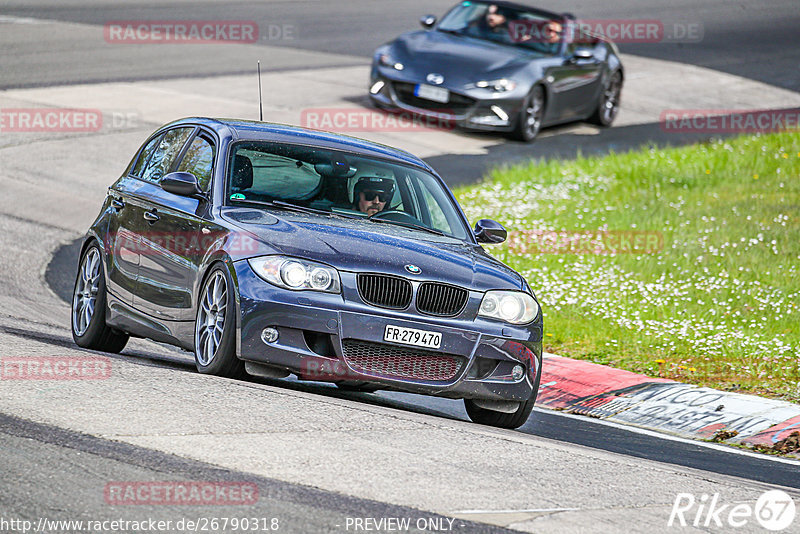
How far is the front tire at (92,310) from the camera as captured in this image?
982cm

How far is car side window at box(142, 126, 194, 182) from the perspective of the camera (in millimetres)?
9758

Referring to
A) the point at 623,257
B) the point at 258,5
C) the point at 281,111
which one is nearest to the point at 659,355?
the point at 623,257

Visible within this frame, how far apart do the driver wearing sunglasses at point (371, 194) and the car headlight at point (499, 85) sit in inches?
457

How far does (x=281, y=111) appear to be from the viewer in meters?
21.4

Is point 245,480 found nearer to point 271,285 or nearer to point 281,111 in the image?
point 271,285

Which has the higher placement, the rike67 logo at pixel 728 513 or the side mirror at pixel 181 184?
the side mirror at pixel 181 184

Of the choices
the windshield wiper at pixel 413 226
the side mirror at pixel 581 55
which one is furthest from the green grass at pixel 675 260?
the windshield wiper at pixel 413 226

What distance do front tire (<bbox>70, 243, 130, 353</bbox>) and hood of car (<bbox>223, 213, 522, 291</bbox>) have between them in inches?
76.5

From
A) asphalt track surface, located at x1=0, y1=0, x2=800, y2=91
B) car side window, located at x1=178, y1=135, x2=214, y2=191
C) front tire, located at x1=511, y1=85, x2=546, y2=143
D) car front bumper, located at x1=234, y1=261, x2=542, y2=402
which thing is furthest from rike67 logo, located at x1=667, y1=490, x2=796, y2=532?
asphalt track surface, located at x1=0, y1=0, x2=800, y2=91

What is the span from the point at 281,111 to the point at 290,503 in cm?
1605

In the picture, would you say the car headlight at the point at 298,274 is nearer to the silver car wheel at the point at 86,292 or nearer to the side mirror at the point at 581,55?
the silver car wheel at the point at 86,292

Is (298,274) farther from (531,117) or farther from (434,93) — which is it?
(531,117)

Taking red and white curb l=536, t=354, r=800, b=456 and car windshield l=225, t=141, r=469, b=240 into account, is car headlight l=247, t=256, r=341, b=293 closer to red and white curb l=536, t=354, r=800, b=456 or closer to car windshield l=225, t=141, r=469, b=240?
car windshield l=225, t=141, r=469, b=240

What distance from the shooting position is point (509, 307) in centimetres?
835
